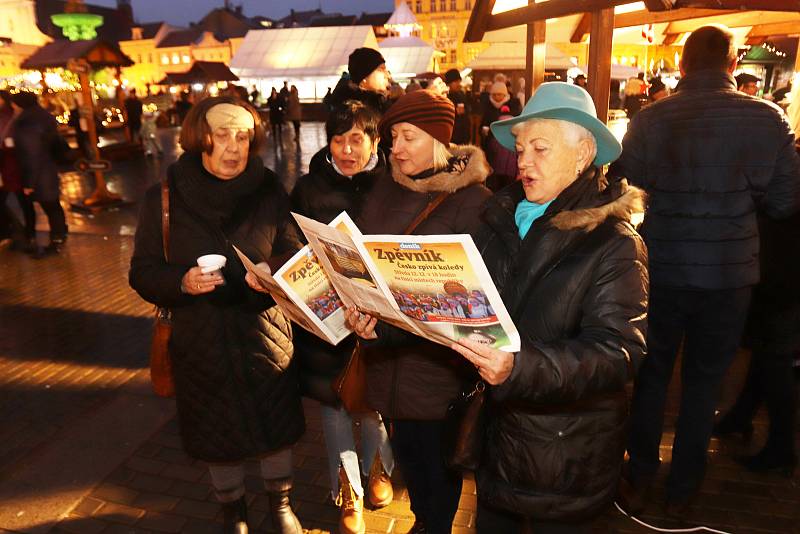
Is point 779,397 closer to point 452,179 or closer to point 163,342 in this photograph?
point 452,179

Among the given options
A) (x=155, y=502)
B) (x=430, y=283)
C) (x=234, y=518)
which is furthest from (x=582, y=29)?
(x=155, y=502)

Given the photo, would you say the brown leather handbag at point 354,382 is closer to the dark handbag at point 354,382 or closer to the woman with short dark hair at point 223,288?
the dark handbag at point 354,382

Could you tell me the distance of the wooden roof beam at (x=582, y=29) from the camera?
4875 millimetres

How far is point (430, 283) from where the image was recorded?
1527 mm

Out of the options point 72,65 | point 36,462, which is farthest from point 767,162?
point 72,65

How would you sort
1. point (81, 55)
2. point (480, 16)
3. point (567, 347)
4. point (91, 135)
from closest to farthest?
point (567, 347)
point (480, 16)
point (91, 135)
point (81, 55)

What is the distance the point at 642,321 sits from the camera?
1742 mm

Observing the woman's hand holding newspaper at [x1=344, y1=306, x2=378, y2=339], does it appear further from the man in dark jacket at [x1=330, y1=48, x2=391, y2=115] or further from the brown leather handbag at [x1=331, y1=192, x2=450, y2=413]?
the man in dark jacket at [x1=330, y1=48, x2=391, y2=115]

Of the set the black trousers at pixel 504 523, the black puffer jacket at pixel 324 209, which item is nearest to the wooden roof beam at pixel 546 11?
the black puffer jacket at pixel 324 209

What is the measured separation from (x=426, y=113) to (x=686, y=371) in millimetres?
1841

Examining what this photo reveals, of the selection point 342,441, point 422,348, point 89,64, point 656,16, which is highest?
point 89,64

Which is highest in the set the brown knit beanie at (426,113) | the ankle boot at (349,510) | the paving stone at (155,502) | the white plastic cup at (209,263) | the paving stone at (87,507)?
the brown knit beanie at (426,113)

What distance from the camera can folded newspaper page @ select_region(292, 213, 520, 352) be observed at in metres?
1.44

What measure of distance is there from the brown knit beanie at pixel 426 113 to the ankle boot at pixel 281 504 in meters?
1.83
